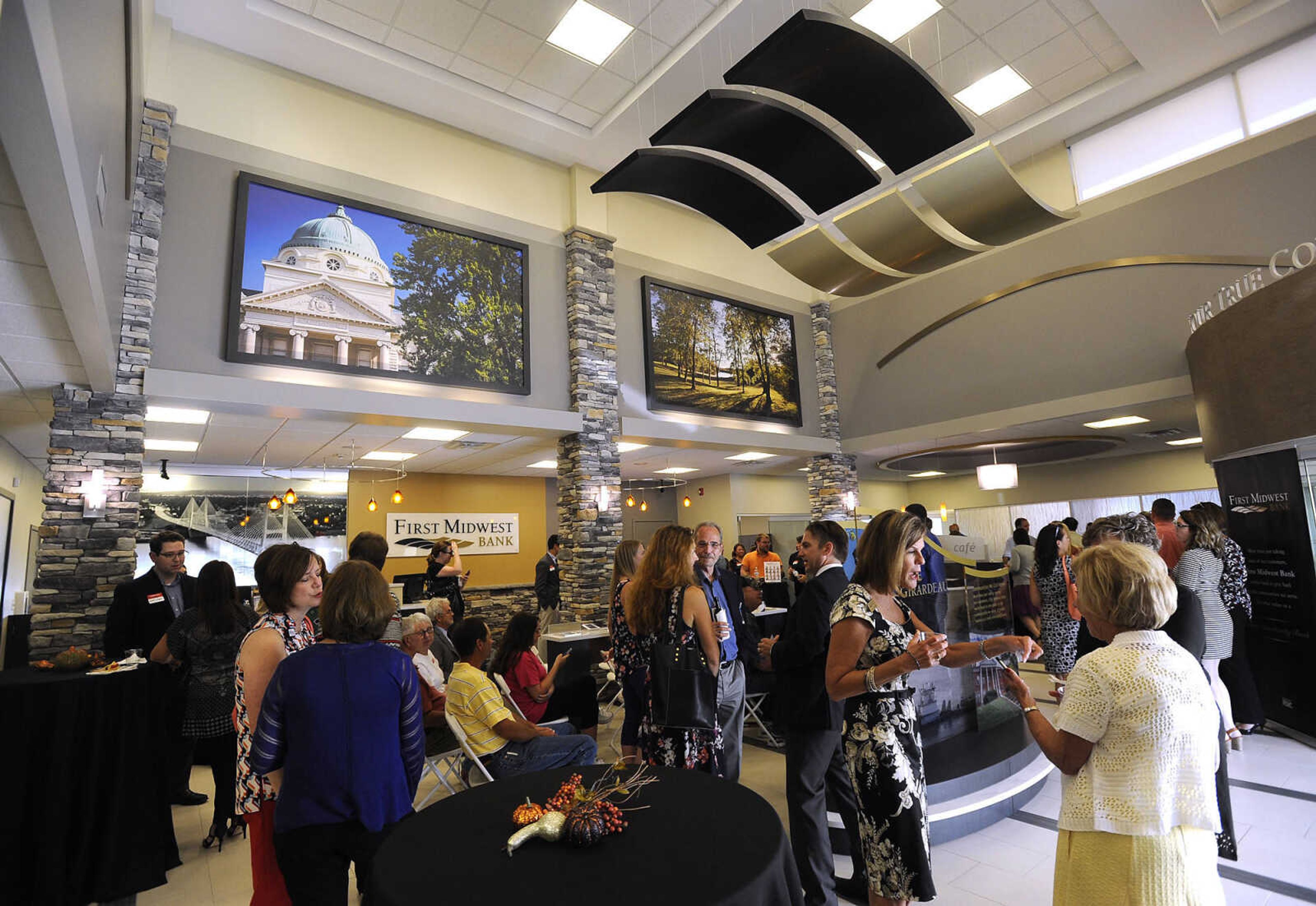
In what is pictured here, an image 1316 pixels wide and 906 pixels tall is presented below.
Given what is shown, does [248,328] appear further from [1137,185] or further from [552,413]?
[1137,185]

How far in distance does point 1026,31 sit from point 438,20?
228 inches

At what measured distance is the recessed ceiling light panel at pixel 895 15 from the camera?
6105 millimetres

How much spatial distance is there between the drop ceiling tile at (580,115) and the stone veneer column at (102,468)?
3.89 m

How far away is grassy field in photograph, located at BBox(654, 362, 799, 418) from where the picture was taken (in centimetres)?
892

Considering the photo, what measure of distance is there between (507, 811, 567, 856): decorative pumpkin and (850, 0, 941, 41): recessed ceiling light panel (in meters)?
6.85

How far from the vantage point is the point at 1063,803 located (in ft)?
5.36

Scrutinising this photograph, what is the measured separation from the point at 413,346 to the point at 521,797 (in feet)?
19.5

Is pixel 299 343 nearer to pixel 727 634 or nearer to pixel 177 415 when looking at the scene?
pixel 177 415

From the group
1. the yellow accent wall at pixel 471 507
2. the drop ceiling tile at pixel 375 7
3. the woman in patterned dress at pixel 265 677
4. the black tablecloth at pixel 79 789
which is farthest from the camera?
the yellow accent wall at pixel 471 507

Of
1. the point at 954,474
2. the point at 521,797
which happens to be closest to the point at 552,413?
the point at 521,797

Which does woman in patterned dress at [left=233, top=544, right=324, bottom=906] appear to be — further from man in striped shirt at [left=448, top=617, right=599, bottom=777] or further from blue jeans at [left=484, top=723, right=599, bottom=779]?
blue jeans at [left=484, top=723, right=599, bottom=779]

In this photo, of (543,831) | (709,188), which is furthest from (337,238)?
(543,831)

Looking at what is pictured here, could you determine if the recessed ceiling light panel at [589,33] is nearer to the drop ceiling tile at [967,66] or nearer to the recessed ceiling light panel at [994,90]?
the drop ceiling tile at [967,66]

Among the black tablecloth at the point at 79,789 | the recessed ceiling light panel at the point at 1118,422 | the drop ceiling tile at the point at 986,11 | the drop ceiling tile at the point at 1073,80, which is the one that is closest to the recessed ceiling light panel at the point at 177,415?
the black tablecloth at the point at 79,789
